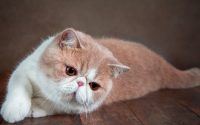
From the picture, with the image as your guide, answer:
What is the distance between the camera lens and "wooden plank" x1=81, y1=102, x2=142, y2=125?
1558mm

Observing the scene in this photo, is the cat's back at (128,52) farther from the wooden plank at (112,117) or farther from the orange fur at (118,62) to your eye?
the wooden plank at (112,117)

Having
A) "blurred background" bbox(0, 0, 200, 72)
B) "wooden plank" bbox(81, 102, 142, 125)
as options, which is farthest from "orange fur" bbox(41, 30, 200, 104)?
"blurred background" bbox(0, 0, 200, 72)

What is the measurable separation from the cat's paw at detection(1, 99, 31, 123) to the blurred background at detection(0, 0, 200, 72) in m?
1.16

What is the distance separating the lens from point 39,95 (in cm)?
163

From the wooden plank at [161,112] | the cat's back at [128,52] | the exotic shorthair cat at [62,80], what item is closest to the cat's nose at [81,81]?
the exotic shorthair cat at [62,80]

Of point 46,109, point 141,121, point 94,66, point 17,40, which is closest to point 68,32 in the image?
point 94,66

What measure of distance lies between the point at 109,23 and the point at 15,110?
1.43 metres

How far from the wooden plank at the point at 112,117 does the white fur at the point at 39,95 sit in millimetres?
54

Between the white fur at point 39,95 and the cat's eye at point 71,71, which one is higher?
the cat's eye at point 71,71

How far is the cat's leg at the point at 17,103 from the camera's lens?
1.42 m

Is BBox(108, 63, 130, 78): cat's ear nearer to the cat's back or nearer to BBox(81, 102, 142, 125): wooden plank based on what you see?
BBox(81, 102, 142, 125): wooden plank

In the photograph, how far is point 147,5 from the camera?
105 inches

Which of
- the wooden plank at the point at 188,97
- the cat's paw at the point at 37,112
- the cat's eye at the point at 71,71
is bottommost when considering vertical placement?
the wooden plank at the point at 188,97

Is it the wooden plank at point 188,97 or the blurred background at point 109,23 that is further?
the blurred background at point 109,23
